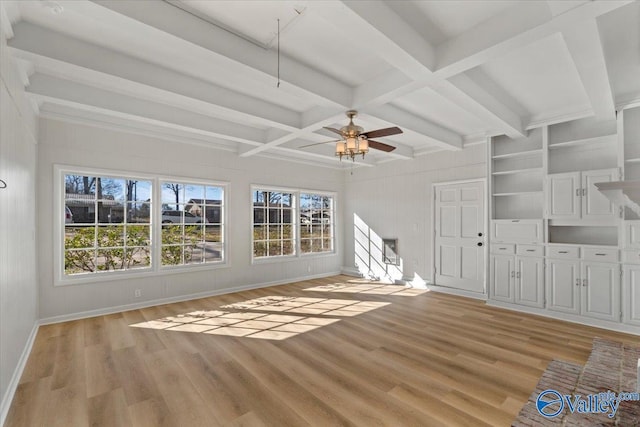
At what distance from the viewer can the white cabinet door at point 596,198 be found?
4.09 meters

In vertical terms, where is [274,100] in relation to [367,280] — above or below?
above

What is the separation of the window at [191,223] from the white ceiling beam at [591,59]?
216 inches

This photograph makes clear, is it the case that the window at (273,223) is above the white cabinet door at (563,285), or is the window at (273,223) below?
above

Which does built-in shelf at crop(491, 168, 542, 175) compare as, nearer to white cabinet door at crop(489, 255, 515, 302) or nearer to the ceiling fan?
white cabinet door at crop(489, 255, 515, 302)

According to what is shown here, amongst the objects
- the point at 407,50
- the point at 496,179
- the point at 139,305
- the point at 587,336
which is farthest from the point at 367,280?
the point at 407,50

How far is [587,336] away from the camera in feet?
12.3

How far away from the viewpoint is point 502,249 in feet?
16.6

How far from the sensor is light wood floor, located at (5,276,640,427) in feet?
7.46

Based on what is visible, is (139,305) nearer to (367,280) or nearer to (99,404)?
(99,404)

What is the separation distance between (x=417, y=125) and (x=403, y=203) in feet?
8.40

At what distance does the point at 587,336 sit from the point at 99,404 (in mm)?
5258

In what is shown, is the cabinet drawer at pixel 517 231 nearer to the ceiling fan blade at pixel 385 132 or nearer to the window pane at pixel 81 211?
the ceiling fan blade at pixel 385 132

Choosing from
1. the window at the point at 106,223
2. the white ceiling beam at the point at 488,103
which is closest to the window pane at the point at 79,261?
the window at the point at 106,223

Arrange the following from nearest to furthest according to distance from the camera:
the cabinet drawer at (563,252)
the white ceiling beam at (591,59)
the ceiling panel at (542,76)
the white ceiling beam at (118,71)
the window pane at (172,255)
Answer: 1. the white ceiling beam at (591,59)
2. the white ceiling beam at (118,71)
3. the ceiling panel at (542,76)
4. the cabinet drawer at (563,252)
5. the window pane at (172,255)
